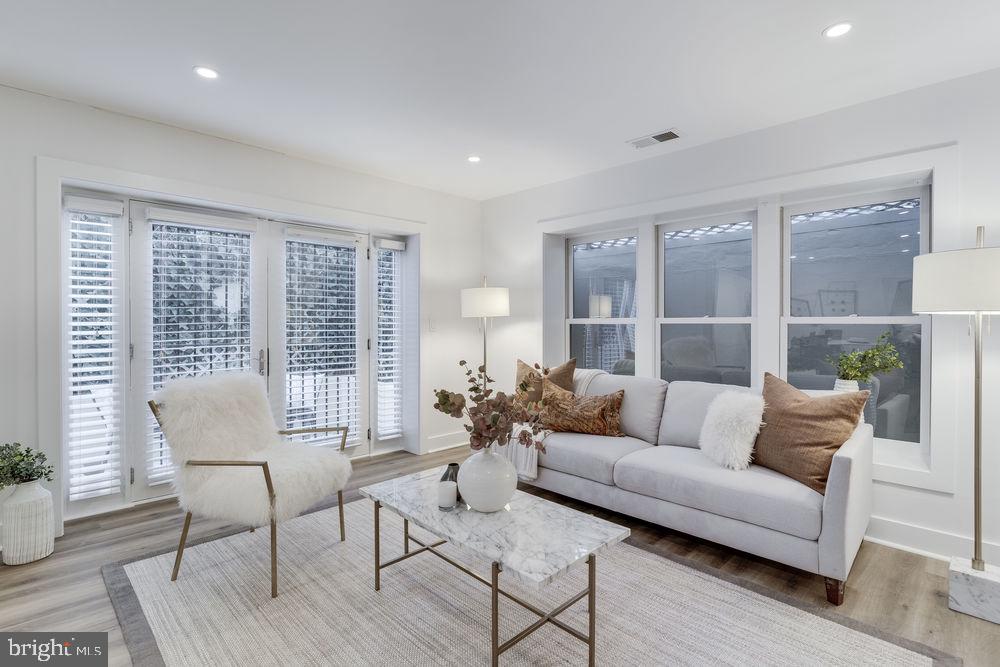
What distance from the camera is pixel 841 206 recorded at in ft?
10.6

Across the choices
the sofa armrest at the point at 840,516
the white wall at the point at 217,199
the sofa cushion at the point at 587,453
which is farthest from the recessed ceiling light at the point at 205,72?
the sofa armrest at the point at 840,516

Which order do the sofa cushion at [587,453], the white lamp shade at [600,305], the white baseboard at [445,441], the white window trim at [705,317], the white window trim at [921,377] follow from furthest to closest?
the white baseboard at [445,441] < the white lamp shade at [600,305] < the white window trim at [705,317] < the sofa cushion at [587,453] < the white window trim at [921,377]

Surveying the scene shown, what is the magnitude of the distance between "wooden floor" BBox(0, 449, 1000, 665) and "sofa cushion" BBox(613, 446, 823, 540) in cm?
31

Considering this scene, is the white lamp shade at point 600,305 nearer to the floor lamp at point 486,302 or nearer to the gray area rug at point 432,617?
the floor lamp at point 486,302

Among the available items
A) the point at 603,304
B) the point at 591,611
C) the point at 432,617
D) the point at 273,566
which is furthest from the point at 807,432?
the point at 273,566

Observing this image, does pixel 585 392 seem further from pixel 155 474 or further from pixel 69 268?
pixel 69 268

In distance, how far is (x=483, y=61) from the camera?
2453mm

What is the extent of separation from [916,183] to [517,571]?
328 cm

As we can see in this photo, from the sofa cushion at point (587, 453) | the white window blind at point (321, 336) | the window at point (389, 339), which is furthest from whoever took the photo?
the window at point (389, 339)

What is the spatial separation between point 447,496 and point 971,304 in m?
2.50

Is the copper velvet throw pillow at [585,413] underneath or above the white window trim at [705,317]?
A: underneath

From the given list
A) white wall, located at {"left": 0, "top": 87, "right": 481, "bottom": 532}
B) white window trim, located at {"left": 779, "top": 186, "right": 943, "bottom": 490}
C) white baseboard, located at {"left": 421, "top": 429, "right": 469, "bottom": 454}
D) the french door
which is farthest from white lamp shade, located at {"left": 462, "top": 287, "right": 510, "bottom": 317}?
white window trim, located at {"left": 779, "top": 186, "right": 943, "bottom": 490}

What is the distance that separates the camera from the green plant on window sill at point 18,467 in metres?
2.52

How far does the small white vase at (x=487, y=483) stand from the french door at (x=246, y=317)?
8.35 feet
